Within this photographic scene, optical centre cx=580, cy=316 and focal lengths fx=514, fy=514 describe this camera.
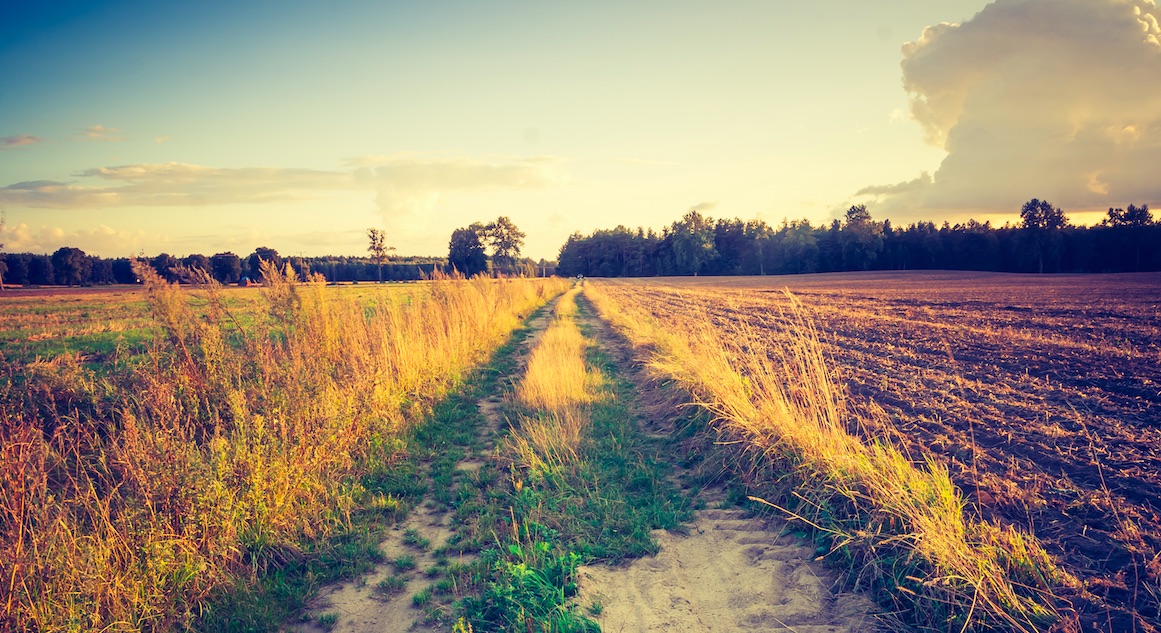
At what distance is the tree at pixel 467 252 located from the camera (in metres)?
35.0

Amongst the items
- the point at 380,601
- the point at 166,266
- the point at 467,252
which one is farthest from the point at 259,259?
the point at 467,252

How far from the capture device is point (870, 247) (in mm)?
87188

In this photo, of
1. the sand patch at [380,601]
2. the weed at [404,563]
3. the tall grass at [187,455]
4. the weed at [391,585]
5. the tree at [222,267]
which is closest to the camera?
the tall grass at [187,455]

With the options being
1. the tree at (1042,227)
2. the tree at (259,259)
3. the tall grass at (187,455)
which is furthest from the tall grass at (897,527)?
the tree at (1042,227)

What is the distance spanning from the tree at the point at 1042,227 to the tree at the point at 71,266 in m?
125

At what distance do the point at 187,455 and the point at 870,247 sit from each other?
99007mm

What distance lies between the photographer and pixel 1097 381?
8.20 metres

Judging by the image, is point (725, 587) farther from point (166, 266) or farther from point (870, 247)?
point (870, 247)

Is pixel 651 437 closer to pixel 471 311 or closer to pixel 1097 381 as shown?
pixel 1097 381

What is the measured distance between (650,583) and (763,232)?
354ft

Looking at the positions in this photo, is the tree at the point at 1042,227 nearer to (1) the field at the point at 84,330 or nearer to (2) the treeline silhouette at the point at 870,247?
(2) the treeline silhouette at the point at 870,247

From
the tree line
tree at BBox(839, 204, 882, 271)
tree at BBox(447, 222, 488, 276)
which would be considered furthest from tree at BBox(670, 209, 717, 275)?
tree at BBox(447, 222, 488, 276)

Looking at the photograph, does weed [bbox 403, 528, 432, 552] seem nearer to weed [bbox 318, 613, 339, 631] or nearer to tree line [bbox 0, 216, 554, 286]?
weed [bbox 318, 613, 339, 631]

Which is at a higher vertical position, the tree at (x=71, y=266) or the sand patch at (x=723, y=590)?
the tree at (x=71, y=266)
